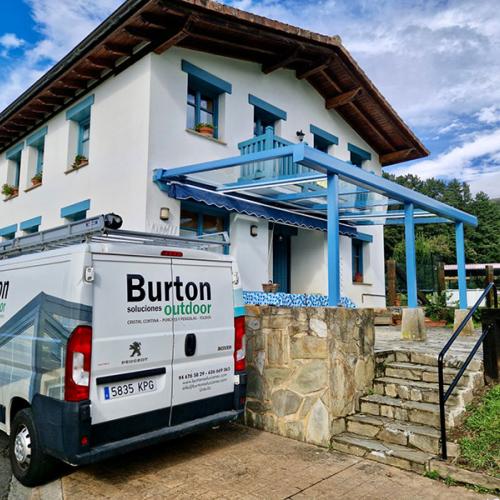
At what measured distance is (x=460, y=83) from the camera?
14852 millimetres

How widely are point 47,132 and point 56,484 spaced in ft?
35.5

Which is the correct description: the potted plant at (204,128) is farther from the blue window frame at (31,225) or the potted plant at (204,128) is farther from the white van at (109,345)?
the blue window frame at (31,225)

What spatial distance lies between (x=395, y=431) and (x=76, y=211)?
857 centimetres

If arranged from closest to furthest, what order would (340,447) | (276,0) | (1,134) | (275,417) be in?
(340,447), (275,417), (276,0), (1,134)

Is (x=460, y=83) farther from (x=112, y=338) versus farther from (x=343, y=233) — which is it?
(x=112, y=338)

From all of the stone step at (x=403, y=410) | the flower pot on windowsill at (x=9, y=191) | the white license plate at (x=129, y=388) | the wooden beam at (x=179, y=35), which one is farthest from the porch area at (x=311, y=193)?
the flower pot on windowsill at (x=9, y=191)

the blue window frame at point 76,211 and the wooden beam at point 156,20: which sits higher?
the wooden beam at point 156,20

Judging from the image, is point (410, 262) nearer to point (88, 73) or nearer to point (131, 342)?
point (131, 342)

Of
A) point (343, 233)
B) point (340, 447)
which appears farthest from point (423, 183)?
point (340, 447)

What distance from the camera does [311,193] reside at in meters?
9.27

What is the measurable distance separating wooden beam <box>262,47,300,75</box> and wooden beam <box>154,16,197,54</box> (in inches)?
125

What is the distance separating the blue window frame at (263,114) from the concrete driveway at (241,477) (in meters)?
8.38

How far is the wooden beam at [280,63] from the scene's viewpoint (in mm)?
10805

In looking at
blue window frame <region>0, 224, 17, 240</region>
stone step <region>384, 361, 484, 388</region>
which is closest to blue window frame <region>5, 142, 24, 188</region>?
blue window frame <region>0, 224, 17, 240</region>
